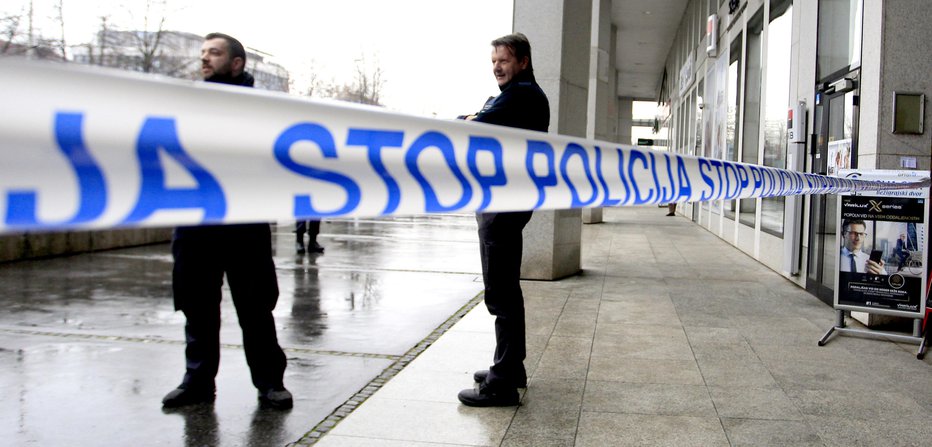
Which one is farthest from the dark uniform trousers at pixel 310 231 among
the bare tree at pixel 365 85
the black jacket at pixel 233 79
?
the bare tree at pixel 365 85

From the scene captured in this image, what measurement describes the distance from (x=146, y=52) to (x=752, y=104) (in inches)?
610

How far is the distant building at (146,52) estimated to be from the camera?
61.1ft

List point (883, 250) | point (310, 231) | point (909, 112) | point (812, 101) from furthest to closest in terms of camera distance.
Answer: point (310, 231) → point (812, 101) → point (909, 112) → point (883, 250)

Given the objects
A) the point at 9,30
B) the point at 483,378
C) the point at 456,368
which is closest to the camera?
the point at 483,378

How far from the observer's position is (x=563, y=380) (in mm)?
4613

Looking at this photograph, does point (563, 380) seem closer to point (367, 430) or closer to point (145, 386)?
point (367, 430)

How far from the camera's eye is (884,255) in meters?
5.88

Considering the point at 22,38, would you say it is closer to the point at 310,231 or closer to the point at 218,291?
the point at 310,231

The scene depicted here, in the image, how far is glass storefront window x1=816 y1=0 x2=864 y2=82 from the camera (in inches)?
281

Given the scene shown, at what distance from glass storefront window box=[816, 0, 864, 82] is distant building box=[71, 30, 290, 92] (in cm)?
1171

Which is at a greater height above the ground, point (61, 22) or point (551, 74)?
point (61, 22)

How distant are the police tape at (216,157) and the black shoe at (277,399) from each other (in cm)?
276

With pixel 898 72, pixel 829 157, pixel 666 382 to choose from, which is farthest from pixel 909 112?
pixel 666 382

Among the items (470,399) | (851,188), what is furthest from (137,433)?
(851,188)
